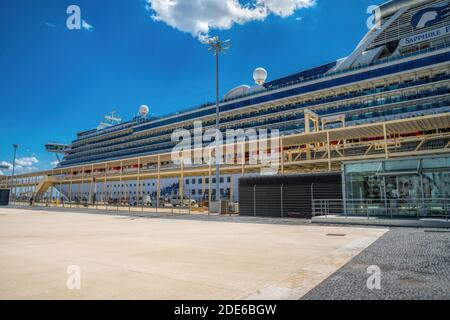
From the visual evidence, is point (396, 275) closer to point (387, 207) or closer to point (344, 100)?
point (387, 207)

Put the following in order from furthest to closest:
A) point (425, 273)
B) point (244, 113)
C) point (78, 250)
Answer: point (244, 113) → point (78, 250) → point (425, 273)

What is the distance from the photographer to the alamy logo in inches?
2467

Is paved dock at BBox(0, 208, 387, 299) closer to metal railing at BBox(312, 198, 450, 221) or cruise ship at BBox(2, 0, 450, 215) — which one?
metal railing at BBox(312, 198, 450, 221)

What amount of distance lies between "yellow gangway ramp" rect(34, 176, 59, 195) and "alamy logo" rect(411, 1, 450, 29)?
79583 mm

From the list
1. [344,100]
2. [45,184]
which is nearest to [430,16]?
[344,100]

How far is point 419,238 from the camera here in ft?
31.7

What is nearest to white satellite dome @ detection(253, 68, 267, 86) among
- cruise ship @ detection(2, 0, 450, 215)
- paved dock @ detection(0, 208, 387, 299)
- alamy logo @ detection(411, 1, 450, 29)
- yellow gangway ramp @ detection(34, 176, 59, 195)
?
cruise ship @ detection(2, 0, 450, 215)

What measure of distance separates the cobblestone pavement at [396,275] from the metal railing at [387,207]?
7319mm

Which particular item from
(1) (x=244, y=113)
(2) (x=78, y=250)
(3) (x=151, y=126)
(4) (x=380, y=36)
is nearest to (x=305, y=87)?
(1) (x=244, y=113)

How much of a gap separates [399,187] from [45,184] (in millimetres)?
55383

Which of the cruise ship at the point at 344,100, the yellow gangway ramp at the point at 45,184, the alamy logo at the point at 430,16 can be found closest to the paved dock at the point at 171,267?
the cruise ship at the point at 344,100

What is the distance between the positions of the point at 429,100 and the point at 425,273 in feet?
189
